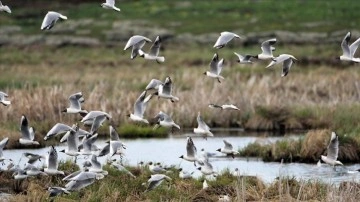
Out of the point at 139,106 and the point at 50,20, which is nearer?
the point at 50,20

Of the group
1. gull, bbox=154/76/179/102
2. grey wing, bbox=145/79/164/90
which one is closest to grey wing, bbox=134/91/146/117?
grey wing, bbox=145/79/164/90

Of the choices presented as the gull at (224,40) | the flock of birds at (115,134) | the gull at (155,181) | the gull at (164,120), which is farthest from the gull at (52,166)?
the gull at (224,40)

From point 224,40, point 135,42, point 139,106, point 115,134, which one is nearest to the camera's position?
point 224,40

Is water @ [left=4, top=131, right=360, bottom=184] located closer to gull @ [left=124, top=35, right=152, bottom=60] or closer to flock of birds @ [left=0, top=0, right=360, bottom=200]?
flock of birds @ [left=0, top=0, right=360, bottom=200]

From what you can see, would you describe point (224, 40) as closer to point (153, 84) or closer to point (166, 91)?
point (166, 91)

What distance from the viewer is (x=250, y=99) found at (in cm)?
2788

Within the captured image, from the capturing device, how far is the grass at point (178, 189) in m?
15.2

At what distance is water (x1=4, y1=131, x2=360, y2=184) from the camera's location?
65.0 ft

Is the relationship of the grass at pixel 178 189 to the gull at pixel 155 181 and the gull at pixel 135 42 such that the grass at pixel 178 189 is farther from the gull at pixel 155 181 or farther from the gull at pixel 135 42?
the gull at pixel 135 42

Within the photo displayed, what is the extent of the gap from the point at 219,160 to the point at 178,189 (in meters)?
6.00

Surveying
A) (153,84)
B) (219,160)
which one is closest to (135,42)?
(153,84)

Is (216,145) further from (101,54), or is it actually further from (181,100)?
(101,54)

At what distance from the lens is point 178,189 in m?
16.6

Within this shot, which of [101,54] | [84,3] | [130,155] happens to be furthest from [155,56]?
[84,3]
